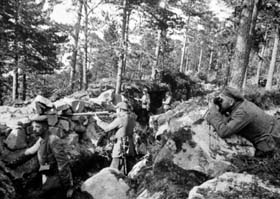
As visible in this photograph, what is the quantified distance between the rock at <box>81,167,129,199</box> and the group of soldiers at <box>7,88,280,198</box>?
3.04ft

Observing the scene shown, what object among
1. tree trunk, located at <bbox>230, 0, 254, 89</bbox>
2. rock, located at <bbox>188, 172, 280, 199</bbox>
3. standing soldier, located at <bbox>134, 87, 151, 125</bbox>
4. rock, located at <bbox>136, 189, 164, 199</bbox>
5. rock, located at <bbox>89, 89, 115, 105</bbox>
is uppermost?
tree trunk, located at <bbox>230, 0, 254, 89</bbox>

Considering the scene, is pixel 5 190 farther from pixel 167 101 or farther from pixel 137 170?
pixel 167 101

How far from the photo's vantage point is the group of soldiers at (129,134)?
3623 millimetres

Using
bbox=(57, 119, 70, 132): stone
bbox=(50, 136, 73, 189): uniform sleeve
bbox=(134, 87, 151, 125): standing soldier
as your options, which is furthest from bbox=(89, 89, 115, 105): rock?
bbox=(50, 136, 73, 189): uniform sleeve

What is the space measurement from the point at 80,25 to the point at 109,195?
1414cm

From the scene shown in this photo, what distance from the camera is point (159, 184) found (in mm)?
3422

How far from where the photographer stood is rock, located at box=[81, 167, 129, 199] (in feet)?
13.4

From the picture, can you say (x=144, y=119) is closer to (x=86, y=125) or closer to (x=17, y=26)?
(x=86, y=125)

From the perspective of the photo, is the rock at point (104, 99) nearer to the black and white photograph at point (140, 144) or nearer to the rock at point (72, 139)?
the black and white photograph at point (140, 144)

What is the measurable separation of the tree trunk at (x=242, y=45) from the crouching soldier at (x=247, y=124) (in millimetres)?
3326

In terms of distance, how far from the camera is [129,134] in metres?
6.55

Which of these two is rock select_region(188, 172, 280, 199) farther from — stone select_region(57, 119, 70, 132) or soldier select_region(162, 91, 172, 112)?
soldier select_region(162, 91, 172, 112)

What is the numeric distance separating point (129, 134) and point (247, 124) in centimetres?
365

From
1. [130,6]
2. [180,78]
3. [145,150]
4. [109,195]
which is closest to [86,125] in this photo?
[145,150]
